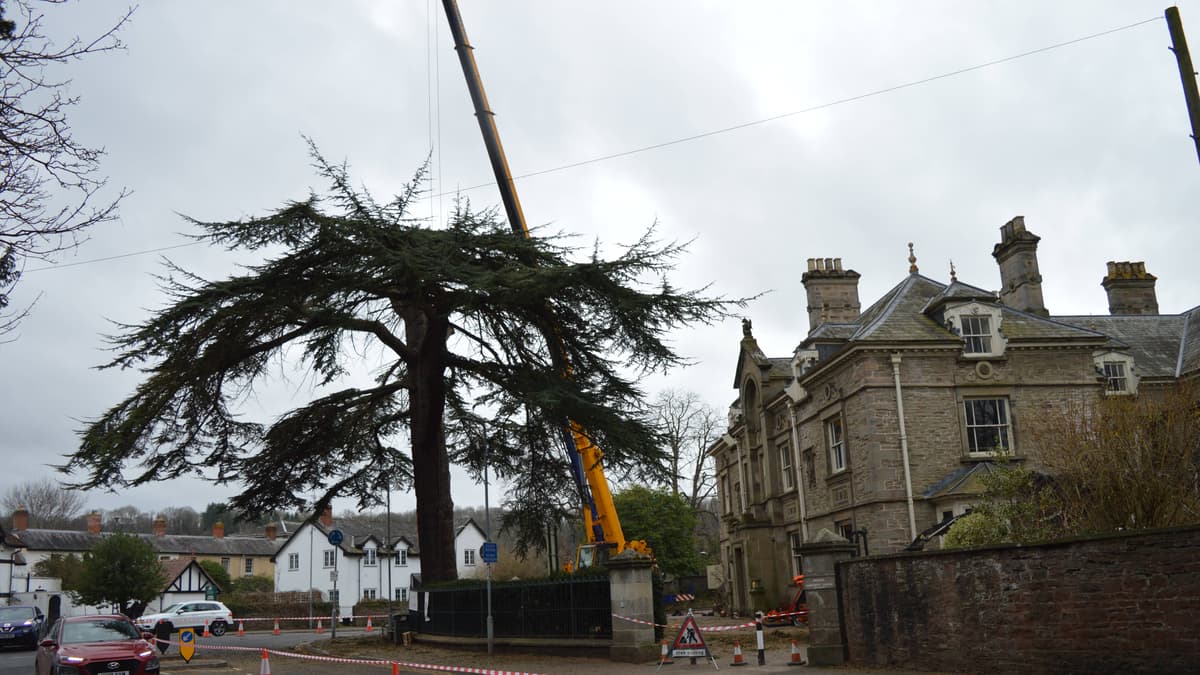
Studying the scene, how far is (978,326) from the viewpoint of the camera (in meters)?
28.5

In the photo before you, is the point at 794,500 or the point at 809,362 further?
the point at 794,500

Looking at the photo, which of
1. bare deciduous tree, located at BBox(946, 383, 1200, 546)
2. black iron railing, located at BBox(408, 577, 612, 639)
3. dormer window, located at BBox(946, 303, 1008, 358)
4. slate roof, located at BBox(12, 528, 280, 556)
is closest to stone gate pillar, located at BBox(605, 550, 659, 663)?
black iron railing, located at BBox(408, 577, 612, 639)

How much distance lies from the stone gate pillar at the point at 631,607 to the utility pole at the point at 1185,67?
11.7m

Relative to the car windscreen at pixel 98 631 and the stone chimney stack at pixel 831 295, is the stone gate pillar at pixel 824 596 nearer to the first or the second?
the car windscreen at pixel 98 631

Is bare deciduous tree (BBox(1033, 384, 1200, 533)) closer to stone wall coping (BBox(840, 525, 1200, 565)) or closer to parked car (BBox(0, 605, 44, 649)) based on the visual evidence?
stone wall coping (BBox(840, 525, 1200, 565))

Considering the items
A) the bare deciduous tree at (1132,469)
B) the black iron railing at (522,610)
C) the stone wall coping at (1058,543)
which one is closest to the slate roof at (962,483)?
the bare deciduous tree at (1132,469)

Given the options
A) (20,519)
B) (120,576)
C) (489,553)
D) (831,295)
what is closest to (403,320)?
(489,553)

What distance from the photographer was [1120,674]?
12.3 metres

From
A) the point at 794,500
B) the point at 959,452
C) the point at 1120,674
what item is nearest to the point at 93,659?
the point at 1120,674

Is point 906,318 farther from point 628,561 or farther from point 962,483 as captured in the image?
point 628,561

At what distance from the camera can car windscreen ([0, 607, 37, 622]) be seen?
29.8 meters

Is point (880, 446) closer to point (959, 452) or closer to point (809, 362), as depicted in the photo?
point (959, 452)

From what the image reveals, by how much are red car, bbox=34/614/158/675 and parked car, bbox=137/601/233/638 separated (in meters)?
21.9

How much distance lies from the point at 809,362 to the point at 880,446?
18.7 ft
